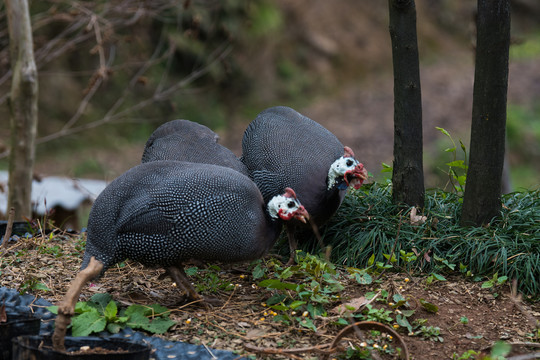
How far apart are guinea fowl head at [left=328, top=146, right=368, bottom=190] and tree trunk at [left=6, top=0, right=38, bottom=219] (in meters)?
2.37

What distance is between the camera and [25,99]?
4.77 meters

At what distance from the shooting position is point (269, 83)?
12.1 metres

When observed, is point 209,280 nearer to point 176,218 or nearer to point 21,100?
point 176,218

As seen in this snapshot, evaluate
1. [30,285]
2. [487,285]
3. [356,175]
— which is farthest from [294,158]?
[30,285]

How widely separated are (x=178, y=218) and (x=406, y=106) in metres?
1.73

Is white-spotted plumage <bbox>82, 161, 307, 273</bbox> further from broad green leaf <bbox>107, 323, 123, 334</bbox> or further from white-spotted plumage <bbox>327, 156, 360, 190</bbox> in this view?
white-spotted plumage <bbox>327, 156, 360, 190</bbox>

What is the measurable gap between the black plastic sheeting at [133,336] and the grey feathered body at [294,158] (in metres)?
1.29

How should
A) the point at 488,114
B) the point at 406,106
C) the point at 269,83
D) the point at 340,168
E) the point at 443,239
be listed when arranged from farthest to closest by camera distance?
the point at 269,83
the point at 406,106
the point at 340,168
the point at 443,239
the point at 488,114

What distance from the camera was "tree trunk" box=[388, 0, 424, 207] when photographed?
4012 millimetres

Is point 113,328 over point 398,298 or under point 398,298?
under

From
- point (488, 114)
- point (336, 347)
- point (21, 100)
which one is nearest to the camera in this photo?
point (336, 347)

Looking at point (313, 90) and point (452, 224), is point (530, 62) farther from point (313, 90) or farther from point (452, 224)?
point (452, 224)

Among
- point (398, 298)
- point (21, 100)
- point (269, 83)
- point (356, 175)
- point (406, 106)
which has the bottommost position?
point (398, 298)

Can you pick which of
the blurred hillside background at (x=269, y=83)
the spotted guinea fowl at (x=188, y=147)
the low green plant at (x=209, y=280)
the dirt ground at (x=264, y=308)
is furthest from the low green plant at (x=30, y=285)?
the blurred hillside background at (x=269, y=83)
